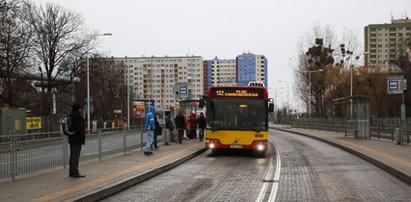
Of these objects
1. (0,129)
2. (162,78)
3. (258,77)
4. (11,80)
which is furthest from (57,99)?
(162,78)

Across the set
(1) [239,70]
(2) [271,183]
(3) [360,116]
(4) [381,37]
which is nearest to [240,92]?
(2) [271,183]

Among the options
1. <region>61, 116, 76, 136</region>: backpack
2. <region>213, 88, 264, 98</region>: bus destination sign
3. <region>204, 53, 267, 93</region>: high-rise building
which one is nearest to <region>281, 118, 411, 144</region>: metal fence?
<region>213, 88, 264, 98</region>: bus destination sign

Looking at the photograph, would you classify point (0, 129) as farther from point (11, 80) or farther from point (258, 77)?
point (258, 77)

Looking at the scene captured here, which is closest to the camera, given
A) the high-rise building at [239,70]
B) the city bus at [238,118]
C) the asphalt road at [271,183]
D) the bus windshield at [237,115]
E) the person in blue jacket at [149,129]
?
the asphalt road at [271,183]

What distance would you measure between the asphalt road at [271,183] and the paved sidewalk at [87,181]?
322mm

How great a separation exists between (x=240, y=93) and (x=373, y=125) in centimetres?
2218

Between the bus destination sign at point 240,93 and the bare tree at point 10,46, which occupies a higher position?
the bare tree at point 10,46

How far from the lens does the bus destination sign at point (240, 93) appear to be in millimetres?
20656

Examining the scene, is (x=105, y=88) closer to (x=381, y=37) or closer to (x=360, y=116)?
(x=360, y=116)

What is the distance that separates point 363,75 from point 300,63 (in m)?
10.5

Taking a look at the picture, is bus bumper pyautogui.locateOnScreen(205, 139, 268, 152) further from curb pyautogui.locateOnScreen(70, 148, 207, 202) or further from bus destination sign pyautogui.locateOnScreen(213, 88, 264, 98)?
curb pyautogui.locateOnScreen(70, 148, 207, 202)

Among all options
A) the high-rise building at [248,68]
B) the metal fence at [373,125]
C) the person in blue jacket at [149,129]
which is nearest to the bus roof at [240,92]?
the person in blue jacket at [149,129]

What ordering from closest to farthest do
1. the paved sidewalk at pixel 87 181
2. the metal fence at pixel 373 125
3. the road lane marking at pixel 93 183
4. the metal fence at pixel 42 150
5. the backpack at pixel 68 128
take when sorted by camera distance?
1. the road lane marking at pixel 93 183
2. the paved sidewalk at pixel 87 181
3. the metal fence at pixel 42 150
4. the backpack at pixel 68 128
5. the metal fence at pixel 373 125

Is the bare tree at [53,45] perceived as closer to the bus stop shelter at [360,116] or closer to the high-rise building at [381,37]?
the bus stop shelter at [360,116]
